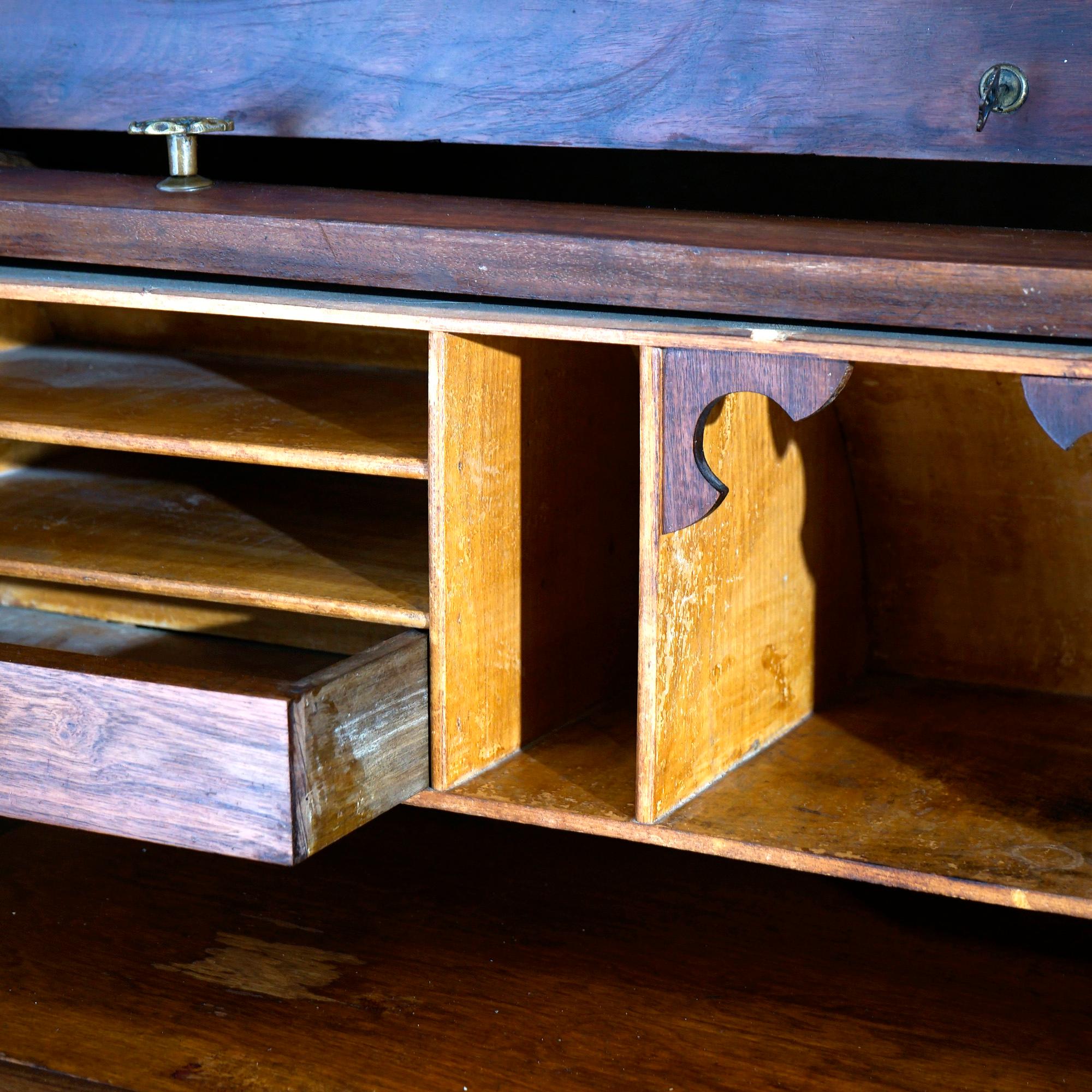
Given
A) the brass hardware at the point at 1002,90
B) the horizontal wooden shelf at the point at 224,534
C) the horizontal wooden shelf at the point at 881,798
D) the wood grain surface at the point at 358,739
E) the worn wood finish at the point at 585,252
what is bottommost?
the horizontal wooden shelf at the point at 881,798

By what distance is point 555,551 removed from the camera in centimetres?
140

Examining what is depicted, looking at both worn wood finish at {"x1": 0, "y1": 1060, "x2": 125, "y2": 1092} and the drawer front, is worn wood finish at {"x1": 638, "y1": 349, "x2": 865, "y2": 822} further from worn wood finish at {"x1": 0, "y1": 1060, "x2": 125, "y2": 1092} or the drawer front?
worn wood finish at {"x1": 0, "y1": 1060, "x2": 125, "y2": 1092}

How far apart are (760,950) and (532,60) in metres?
0.93

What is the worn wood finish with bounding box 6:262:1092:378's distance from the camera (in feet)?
3.24

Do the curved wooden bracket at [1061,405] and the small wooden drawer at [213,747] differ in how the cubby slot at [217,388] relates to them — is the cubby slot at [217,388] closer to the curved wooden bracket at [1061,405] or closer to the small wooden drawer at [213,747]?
the small wooden drawer at [213,747]

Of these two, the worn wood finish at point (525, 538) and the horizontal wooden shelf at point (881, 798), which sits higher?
the worn wood finish at point (525, 538)

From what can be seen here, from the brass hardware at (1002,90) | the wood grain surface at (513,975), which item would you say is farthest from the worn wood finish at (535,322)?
the wood grain surface at (513,975)

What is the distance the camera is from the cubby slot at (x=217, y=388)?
1.31 metres

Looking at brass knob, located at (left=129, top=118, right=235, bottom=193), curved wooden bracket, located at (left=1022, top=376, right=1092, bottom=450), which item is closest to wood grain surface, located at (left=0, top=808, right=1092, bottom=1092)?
curved wooden bracket, located at (left=1022, top=376, right=1092, bottom=450)

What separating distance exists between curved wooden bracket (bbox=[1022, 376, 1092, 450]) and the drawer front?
36cm

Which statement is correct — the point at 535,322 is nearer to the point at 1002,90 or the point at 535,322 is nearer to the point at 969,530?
the point at 1002,90

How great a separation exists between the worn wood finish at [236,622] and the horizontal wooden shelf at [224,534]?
142mm

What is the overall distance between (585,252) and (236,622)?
0.84m

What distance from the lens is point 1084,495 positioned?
1525 mm
